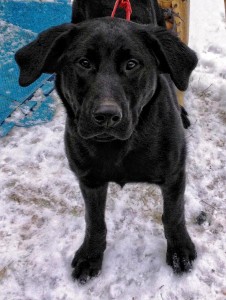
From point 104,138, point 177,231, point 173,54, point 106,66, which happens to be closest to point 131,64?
point 106,66

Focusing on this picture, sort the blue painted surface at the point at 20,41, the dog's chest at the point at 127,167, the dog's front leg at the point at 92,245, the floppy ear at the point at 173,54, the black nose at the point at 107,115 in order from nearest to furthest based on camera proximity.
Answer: the black nose at the point at 107,115 < the floppy ear at the point at 173,54 < the dog's chest at the point at 127,167 < the dog's front leg at the point at 92,245 < the blue painted surface at the point at 20,41

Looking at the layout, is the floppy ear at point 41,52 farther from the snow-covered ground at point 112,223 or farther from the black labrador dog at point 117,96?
the snow-covered ground at point 112,223

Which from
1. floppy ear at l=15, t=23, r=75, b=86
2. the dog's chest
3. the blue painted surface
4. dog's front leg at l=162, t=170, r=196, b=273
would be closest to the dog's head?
floppy ear at l=15, t=23, r=75, b=86

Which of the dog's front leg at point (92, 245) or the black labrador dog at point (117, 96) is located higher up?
the black labrador dog at point (117, 96)

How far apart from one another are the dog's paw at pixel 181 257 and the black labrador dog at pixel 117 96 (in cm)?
21

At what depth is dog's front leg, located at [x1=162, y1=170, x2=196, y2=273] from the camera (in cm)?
265

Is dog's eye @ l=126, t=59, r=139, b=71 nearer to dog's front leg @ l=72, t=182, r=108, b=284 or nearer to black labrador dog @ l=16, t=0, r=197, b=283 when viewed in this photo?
black labrador dog @ l=16, t=0, r=197, b=283

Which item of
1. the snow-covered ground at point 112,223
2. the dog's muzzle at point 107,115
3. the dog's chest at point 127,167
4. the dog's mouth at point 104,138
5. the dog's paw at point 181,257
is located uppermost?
the dog's muzzle at point 107,115

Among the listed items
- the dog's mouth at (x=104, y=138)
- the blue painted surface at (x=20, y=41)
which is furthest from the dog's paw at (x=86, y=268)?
the blue painted surface at (x=20, y=41)

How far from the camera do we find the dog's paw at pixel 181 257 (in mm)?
2799

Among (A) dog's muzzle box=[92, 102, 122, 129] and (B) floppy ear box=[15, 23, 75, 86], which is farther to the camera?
(B) floppy ear box=[15, 23, 75, 86]

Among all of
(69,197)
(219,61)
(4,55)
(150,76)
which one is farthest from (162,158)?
(4,55)

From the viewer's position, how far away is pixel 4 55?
4.59 meters

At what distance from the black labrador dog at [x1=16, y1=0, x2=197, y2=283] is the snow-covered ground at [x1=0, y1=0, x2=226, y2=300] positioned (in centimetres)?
40
